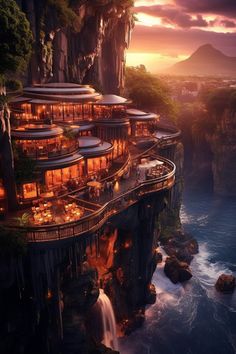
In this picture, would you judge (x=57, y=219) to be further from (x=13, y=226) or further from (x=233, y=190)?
(x=233, y=190)

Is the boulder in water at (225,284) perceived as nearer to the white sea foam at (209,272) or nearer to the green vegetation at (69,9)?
the white sea foam at (209,272)

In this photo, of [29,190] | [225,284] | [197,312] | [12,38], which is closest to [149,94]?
[225,284]

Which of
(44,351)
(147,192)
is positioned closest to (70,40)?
(147,192)

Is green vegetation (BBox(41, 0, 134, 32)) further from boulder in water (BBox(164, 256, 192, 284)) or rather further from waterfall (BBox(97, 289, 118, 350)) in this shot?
boulder in water (BBox(164, 256, 192, 284))

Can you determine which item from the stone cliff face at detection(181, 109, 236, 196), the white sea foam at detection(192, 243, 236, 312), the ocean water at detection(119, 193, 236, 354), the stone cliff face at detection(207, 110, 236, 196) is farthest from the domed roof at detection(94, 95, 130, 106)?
the stone cliff face at detection(181, 109, 236, 196)

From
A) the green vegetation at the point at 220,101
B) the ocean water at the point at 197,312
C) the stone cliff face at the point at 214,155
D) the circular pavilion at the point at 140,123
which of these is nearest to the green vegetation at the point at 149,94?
the circular pavilion at the point at 140,123

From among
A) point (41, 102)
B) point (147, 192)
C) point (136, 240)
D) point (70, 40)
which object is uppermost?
point (70, 40)
